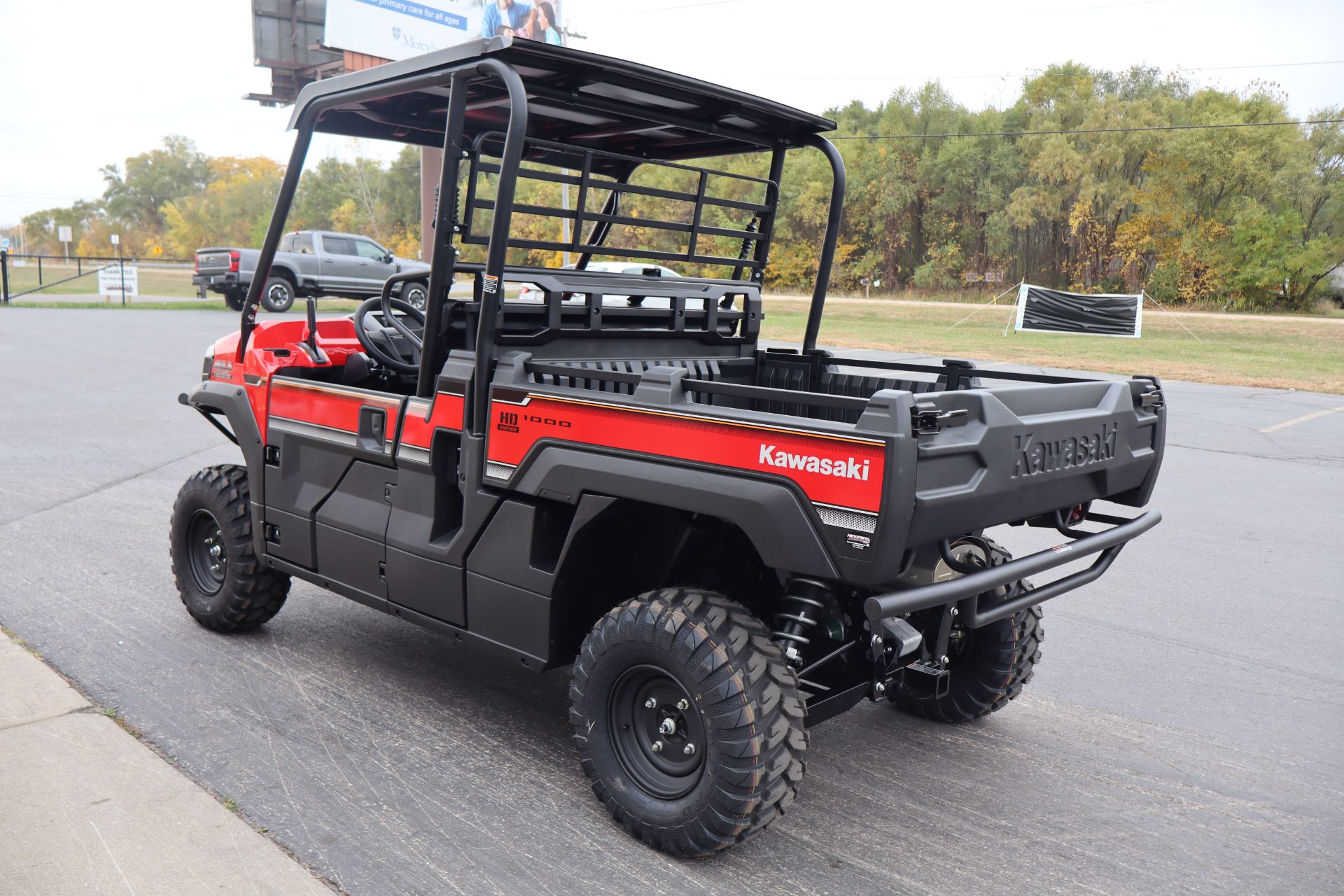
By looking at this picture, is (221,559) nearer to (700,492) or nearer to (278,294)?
(700,492)

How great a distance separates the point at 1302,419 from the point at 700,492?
12.6 metres

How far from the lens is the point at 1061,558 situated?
10.1ft

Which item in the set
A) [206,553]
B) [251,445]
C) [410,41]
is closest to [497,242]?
[251,445]

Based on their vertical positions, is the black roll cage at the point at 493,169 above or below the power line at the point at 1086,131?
below

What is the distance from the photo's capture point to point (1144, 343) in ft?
82.7

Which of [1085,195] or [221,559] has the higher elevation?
[1085,195]

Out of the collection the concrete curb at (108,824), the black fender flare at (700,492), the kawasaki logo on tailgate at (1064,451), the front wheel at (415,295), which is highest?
the front wheel at (415,295)

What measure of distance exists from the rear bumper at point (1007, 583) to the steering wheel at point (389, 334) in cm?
221

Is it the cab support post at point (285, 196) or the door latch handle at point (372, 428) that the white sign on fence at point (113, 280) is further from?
the door latch handle at point (372, 428)

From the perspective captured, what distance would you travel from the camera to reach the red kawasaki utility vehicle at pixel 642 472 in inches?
109

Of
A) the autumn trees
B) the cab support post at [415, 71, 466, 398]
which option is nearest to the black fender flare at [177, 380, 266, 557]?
the cab support post at [415, 71, 466, 398]

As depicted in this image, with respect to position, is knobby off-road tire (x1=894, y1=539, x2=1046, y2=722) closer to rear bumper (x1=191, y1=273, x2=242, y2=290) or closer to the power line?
rear bumper (x1=191, y1=273, x2=242, y2=290)

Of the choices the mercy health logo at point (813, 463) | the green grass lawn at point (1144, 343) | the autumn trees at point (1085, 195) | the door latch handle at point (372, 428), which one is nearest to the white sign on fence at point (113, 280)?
the autumn trees at point (1085, 195)

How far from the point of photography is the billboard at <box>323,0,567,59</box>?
29003 mm
